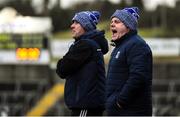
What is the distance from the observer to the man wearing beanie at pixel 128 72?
3.61 m

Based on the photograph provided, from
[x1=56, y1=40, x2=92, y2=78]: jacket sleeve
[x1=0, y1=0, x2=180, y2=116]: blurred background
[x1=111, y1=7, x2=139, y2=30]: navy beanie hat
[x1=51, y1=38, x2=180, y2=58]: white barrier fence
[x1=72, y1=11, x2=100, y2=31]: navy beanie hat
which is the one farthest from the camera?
[x1=51, y1=38, x2=180, y2=58]: white barrier fence

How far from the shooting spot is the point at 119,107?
3680mm

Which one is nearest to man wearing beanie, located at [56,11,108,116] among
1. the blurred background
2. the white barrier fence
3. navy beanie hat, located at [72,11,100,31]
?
navy beanie hat, located at [72,11,100,31]

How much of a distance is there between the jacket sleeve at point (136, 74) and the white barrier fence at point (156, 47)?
17.8 metres

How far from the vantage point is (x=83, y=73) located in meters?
3.93

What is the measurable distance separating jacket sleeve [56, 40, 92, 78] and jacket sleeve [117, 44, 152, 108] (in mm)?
390

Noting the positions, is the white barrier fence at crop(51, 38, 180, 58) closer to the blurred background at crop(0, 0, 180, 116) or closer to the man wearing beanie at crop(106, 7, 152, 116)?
the blurred background at crop(0, 0, 180, 116)

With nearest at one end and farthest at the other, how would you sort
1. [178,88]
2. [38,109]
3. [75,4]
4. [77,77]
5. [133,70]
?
[133,70]
[77,77]
[38,109]
[178,88]
[75,4]

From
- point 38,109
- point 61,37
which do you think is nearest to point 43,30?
point 61,37

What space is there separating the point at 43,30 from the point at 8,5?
1.72 m

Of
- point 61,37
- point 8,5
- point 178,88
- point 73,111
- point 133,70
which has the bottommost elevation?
point 178,88

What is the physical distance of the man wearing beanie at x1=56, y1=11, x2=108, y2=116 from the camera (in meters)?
3.90

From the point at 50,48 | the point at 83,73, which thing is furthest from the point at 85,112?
the point at 50,48

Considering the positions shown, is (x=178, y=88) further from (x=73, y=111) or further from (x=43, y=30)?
(x=73, y=111)
